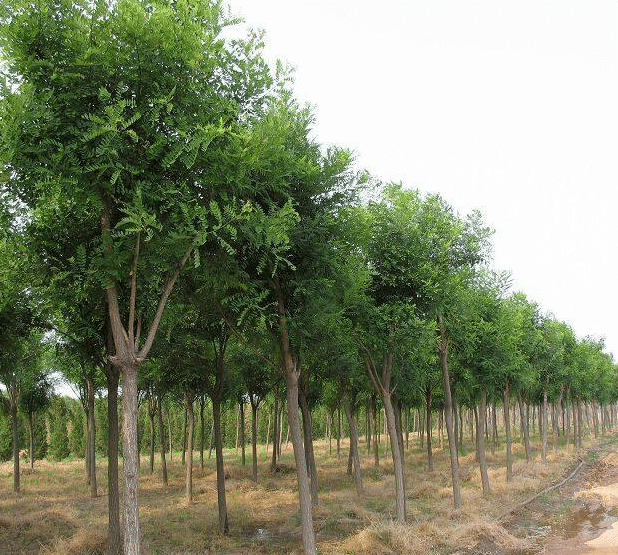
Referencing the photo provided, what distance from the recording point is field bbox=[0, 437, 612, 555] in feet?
44.9

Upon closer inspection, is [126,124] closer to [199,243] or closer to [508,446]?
[199,243]

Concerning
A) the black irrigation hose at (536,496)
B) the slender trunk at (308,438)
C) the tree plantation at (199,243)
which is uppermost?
the tree plantation at (199,243)

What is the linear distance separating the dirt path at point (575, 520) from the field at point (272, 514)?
2.35ft

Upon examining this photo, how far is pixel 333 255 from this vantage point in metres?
11.6

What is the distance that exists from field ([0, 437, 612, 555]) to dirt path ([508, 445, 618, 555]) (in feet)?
2.35

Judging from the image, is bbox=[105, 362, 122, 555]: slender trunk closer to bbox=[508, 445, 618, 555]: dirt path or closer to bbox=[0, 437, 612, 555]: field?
bbox=[0, 437, 612, 555]: field

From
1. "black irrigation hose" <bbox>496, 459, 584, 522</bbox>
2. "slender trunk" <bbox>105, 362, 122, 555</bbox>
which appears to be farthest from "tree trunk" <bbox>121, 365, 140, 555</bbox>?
"black irrigation hose" <bbox>496, 459, 584, 522</bbox>

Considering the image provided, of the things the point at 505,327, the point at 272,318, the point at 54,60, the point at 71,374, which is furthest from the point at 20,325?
the point at 505,327

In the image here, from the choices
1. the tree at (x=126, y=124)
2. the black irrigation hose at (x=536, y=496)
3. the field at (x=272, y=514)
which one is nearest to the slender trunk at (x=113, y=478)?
the field at (x=272, y=514)

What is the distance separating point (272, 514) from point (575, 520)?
32.9 feet

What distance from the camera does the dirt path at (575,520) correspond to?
15.0 meters

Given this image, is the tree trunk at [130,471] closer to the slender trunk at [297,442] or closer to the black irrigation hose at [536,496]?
the slender trunk at [297,442]

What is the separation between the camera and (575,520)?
1870 cm

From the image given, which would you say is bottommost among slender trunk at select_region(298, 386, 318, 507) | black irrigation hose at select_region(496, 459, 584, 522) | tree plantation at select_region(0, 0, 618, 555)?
black irrigation hose at select_region(496, 459, 584, 522)
